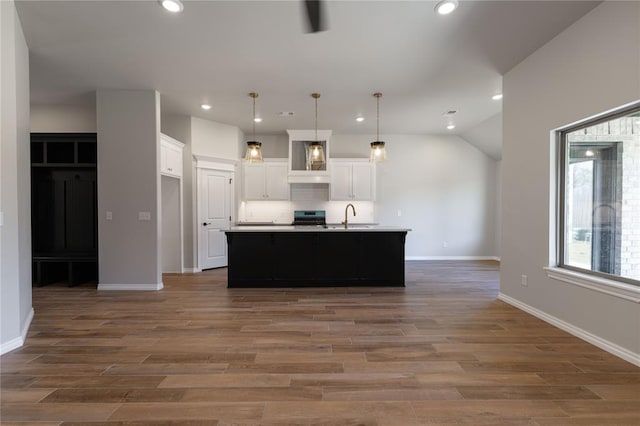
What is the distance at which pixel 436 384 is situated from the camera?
2.02 m

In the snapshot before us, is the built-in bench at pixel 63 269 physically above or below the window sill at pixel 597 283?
below

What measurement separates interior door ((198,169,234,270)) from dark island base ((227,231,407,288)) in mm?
1512

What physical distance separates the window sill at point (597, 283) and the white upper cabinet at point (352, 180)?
400 cm

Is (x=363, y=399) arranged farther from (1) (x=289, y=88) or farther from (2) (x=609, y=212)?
(1) (x=289, y=88)

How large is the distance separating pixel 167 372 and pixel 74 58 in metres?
3.64

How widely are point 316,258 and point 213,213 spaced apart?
2.58m

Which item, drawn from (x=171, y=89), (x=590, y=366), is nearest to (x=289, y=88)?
(x=171, y=89)

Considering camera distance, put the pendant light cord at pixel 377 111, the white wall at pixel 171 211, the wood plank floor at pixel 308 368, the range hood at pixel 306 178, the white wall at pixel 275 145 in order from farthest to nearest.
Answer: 1. the white wall at pixel 275 145
2. the range hood at pixel 306 178
3. the white wall at pixel 171 211
4. the pendant light cord at pixel 377 111
5. the wood plank floor at pixel 308 368

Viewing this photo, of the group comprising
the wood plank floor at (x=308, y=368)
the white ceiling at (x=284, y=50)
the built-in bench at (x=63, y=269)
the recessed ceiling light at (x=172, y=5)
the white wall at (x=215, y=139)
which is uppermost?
the white ceiling at (x=284, y=50)

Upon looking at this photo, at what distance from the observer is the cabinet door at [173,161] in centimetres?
514

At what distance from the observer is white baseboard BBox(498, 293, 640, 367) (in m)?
2.34

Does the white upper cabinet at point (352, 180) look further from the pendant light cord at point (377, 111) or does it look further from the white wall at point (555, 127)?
the white wall at point (555, 127)

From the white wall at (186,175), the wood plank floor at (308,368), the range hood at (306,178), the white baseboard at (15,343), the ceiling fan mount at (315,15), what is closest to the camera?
the ceiling fan mount at (315,15)

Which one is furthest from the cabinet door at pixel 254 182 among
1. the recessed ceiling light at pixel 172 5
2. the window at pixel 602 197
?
the window at pixel 602 197
